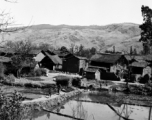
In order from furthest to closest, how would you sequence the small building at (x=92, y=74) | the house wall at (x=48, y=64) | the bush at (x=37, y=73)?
the house wall at (x=48, y=64) → the bush at (x=37, y=73) → the small building at (x=92, y=74)

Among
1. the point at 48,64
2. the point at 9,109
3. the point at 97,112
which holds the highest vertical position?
the point at 9,109

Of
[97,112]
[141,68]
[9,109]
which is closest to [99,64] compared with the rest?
[141,68]

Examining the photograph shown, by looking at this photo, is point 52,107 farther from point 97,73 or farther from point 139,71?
point 139,71

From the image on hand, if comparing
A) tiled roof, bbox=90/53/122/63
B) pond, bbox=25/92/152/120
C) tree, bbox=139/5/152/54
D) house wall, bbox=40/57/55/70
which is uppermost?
tree, bbox=139/5/152/54

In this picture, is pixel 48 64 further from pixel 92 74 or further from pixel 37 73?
pixel 92 74

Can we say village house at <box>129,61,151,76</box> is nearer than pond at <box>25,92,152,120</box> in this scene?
No

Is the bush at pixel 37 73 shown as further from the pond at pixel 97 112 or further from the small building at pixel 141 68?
the small building at pixel 141 68

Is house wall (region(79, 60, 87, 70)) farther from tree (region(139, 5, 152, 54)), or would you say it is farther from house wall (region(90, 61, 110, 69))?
tree (region(139, 5, 152, 54))

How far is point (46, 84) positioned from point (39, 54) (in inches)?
921

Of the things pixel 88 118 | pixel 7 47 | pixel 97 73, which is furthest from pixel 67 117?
pixel 97 73

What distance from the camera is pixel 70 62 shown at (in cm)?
4928

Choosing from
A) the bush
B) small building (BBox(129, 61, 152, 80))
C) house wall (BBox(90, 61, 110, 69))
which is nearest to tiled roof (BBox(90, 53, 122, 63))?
house wall (BBox(90, 61, 110, 69))

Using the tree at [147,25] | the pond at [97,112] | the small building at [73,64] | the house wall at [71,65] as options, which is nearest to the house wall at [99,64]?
the small building at [73,64]

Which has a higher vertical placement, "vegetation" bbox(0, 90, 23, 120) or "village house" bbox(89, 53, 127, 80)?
"vegetation" bbox(0, 90, 23, 120)
